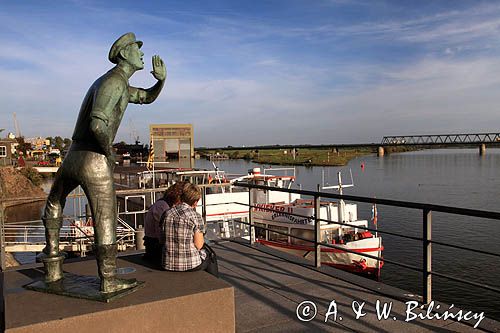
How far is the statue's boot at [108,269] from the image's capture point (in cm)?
329

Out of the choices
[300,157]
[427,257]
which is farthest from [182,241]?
[300,157]

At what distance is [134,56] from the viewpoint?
347 cm

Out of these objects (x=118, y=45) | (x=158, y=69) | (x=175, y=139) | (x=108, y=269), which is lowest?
(x=108, y=269)

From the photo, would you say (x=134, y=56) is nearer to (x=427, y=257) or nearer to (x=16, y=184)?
(x=427, y=257)

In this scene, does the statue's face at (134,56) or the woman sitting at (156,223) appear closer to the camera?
the statue's face at (134,56)

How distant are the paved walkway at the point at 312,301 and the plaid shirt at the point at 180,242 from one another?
0.74 meters

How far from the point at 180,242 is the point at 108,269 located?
2.54ft

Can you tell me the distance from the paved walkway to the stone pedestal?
658mm

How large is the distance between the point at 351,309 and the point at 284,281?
111 centimetres

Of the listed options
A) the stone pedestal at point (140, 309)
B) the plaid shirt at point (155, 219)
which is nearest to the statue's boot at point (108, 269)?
the stone pedestal at point (140, 309)

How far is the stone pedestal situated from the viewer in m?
2.92

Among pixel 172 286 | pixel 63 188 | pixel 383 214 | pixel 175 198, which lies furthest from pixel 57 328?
pixel 383 214

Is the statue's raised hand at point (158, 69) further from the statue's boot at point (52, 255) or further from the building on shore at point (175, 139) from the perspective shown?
the building on shore at point (175, 139)

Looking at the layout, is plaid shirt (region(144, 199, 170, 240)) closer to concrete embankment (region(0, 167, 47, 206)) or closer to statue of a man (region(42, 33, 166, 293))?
statue of a man (region(42, 33, 166, 293))
